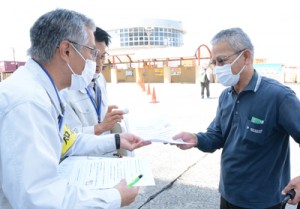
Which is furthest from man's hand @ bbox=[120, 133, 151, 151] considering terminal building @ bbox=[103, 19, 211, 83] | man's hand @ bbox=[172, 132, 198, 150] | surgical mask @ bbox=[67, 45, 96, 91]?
terminal building @ bbox=[103, 19, 211, 83]

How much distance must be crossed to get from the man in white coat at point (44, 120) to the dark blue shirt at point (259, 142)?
97 cm

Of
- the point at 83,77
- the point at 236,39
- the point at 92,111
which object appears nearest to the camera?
the point at 83,77

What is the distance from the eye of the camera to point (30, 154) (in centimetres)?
101

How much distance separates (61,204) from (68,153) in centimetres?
88

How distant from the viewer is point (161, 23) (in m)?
58.5

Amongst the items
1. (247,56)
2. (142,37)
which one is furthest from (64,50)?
(142,37)

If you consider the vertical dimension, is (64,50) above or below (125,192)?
above

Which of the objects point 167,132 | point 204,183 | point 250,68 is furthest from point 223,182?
point 204,183

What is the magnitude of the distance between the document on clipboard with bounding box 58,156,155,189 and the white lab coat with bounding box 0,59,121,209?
0.21 meters

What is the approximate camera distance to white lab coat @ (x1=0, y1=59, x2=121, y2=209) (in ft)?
3.31

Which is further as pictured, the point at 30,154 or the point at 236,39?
the point at 236,39

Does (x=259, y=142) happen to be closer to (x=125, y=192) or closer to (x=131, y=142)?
(x=131, y=142)

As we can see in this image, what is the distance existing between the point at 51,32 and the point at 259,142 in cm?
150

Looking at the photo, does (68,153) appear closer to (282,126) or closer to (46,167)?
(46,167)
